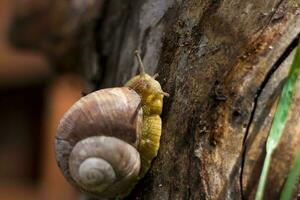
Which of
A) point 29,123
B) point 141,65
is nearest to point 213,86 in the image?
point 141,65

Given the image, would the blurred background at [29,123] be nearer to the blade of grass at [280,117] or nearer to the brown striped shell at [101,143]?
the brown striped shell at [101,143]

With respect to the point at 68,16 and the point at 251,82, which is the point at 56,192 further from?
the point at 251,82

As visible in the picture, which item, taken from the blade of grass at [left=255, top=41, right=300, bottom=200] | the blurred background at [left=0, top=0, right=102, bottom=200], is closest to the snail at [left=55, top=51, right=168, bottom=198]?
the blade of grass at [left=255, top=41, right=300, bottom=200]

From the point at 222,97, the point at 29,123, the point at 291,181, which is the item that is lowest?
the point at 29,123

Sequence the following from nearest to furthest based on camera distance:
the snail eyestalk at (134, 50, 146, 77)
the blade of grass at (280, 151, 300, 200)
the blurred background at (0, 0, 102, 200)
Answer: the blade of grass at (280, 151, 300, 200), the snail eyestalk at (134, 50, 146, 77), the blurred background at (0, 0, 102, 200)

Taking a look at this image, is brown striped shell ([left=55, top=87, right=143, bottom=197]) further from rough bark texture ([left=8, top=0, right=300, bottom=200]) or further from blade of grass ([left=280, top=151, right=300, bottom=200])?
blade of grass ([left=280, top=151, right=300, bottom=200])

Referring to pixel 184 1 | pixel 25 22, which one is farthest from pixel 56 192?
pixel 184 1

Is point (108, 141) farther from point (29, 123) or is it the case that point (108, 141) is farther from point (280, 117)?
point (29, 123)
